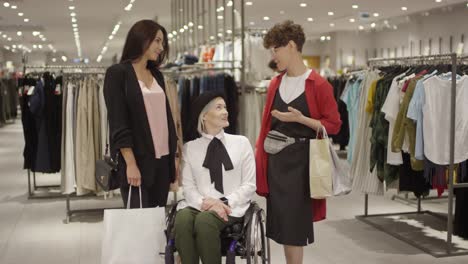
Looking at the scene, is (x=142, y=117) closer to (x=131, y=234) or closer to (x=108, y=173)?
(x=108, y=173)

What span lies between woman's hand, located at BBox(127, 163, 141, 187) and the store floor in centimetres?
167

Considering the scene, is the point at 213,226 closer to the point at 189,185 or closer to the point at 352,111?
the point at 189,185

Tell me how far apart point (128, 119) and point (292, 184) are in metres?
0.99

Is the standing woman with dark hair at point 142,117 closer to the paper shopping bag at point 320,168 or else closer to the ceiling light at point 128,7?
the paper shopping bag at point 320,168

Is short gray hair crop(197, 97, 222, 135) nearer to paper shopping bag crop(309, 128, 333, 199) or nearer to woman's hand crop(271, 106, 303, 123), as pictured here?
woman's hand crop(271, 106, 303, 123)

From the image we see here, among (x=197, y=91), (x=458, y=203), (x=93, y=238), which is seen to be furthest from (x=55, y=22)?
(x=458, y=203)

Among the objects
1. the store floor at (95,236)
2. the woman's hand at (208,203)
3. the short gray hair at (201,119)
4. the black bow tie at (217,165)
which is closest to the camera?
the woman's hand at (208,203)

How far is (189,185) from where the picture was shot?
129 inches

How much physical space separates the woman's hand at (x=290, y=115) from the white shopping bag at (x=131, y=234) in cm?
81

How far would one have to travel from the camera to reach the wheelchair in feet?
9.70

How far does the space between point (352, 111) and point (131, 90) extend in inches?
145

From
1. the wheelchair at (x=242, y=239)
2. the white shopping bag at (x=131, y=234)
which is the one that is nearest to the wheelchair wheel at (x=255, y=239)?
the wheelchair at (x=242, y=239)

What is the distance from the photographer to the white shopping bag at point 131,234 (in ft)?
9.60

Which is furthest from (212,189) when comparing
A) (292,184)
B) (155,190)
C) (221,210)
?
(292,184)
